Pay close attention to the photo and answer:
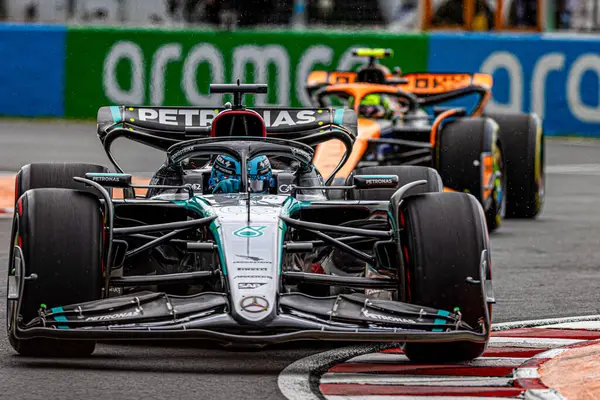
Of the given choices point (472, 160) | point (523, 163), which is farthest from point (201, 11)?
point (472, 160)

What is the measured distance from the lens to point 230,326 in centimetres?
670

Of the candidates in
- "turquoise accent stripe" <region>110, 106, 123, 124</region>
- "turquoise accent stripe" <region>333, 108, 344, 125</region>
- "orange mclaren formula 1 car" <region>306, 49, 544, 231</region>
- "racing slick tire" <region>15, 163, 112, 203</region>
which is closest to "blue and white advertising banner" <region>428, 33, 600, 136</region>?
"orange mclaren formula 1 car" <region>306, 49, 544, 231</region>

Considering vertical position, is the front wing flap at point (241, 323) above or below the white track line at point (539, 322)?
above

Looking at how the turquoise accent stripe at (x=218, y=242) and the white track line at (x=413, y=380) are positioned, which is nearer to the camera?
the white track line at (x=413, y=380)

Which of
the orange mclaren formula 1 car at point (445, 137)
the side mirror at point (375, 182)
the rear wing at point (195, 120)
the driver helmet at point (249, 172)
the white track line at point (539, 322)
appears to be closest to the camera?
the side mirror at point (375, 182)

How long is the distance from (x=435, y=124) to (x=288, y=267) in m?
6.52

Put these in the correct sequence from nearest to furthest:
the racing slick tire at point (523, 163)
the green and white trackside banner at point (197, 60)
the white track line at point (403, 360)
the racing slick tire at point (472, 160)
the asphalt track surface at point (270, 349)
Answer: the asphalt track surface at point (270, 349) → the white track line at point (403, 360) → the racing slick tire at point (472, 160) → the racing slick tire at point (523, 163) → the green and white trackside banner at point (197, 60)

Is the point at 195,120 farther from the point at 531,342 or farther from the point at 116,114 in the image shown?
the point at 531,342

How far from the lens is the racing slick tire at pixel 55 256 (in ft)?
22.7

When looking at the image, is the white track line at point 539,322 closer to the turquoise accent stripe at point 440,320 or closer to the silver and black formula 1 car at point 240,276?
the silver and black formula 1 car at point 240,276

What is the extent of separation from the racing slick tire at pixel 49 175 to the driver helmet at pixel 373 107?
21.5 ft

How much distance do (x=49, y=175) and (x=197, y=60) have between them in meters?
15.7

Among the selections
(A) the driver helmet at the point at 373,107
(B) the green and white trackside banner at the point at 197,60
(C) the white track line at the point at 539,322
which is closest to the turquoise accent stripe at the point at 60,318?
(C) the white track line at the point at 539,322

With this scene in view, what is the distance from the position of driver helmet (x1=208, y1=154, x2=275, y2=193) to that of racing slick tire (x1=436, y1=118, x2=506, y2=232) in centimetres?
522
